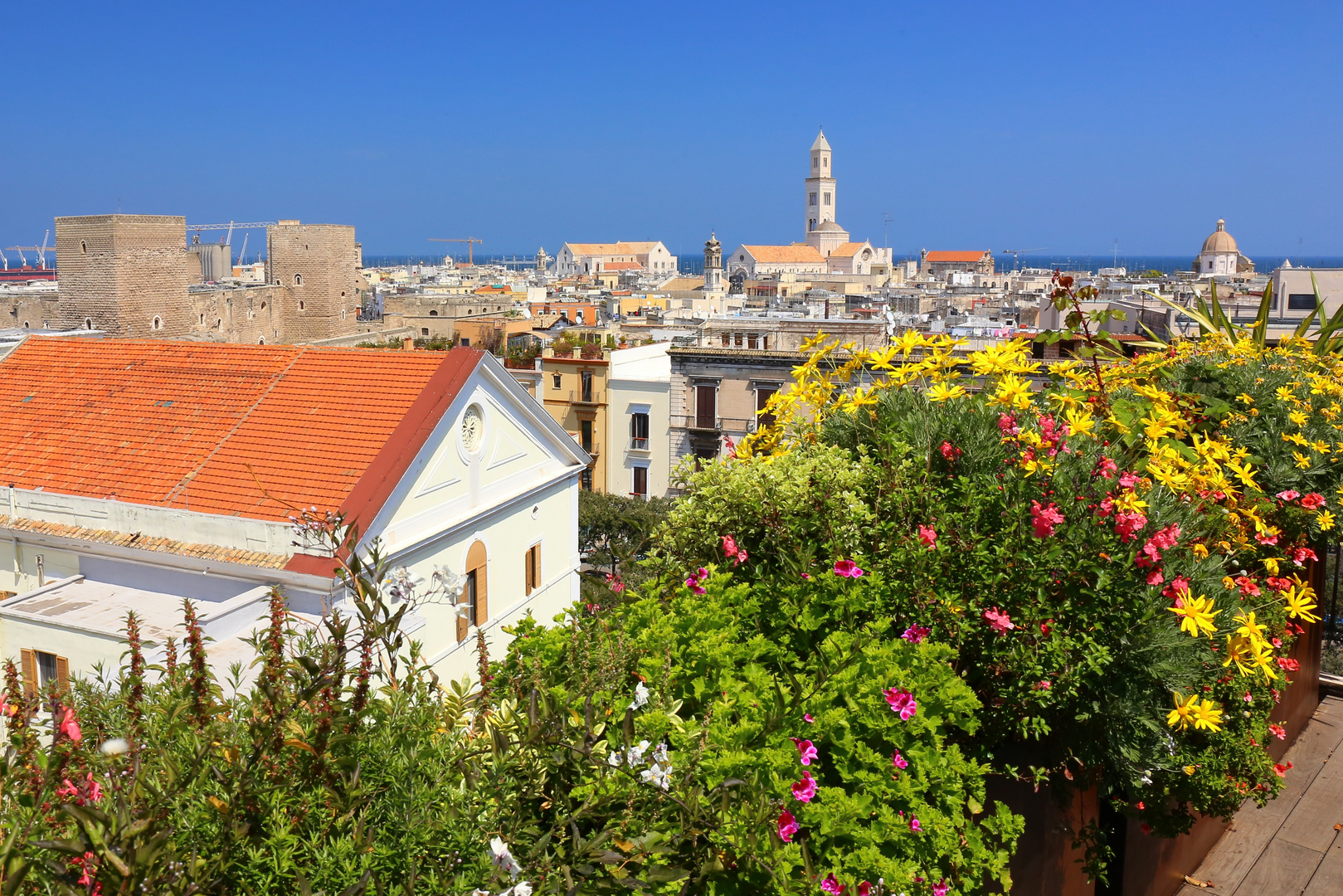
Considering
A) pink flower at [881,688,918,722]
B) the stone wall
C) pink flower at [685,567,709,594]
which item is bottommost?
pink flower at [881,688,918,722]

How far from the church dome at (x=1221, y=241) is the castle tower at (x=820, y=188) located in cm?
6355

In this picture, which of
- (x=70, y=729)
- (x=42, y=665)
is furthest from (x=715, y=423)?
(x=70, y=729)

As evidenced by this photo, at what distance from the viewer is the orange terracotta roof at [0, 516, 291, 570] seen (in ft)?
Result: 29.5

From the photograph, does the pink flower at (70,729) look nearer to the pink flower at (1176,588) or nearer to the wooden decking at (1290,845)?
the pink flower at (1176,588)

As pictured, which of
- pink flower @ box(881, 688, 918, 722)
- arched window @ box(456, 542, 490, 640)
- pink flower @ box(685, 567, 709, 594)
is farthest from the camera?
arched window @ box(456, 542, 490, 640)

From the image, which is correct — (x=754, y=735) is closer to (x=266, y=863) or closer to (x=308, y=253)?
(x=266, y=863)

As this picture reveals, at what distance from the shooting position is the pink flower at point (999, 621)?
3475 millimetres

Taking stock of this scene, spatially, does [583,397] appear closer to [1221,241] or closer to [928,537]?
[928,537]

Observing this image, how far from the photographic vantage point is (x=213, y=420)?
35.9 feet

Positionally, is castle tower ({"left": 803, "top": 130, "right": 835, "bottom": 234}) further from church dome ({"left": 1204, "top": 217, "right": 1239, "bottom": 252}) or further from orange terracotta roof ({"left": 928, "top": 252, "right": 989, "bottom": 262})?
church dome ({"left": 1204, "top": 217, "right": 1239, "bottom": 252})

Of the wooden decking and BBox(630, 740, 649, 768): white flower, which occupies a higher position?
BBox(630, 740, 649, 768): white flower

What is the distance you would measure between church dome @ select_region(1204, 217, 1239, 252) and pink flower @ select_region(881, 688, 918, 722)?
13858cm

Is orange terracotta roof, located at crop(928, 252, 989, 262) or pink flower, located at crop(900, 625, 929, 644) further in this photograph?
orange terracotta roof, located at crop(928, 252, 989, 262)

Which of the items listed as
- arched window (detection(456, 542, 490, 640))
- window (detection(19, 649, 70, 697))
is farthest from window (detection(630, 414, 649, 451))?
window (detection(19, 649, 70, 697))
